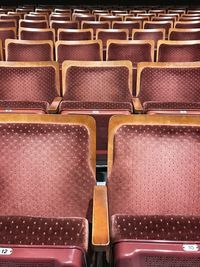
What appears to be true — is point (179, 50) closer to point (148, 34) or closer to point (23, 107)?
point (148, 34)

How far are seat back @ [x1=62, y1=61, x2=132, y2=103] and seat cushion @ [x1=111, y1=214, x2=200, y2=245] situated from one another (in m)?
0.41

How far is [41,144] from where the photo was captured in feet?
1.47

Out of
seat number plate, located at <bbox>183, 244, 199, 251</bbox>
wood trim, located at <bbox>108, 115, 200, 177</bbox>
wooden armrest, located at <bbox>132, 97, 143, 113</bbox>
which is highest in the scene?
wood trim, located at <bbox>108, 115, 200, 177</bbox>

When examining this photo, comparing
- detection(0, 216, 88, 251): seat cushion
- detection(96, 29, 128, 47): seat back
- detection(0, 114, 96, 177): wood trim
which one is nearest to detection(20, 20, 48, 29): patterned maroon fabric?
detection(96, 29, 128, 47): seat back

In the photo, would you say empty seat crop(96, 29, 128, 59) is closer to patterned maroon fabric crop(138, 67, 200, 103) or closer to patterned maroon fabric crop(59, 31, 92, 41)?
patterned maroon fabric crop(59, 31, 92, 41)

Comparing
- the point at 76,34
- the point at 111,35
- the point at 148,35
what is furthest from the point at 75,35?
the point at 148,35

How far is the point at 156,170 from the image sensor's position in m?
0.45

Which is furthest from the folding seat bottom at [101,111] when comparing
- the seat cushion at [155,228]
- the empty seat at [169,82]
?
the seat cushion at [155,228]

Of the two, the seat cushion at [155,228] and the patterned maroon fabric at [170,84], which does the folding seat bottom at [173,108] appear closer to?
the patterned maroon fabric at [170,84]

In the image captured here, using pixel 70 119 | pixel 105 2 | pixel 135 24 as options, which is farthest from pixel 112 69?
pixel 105 2

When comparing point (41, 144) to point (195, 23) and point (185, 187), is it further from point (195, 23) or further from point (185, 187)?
point (195, 23)

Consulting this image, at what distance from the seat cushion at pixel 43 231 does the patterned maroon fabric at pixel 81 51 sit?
0.71 meters

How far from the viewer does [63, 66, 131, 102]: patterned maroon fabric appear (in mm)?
739

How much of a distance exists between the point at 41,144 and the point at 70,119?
0.04 meters
